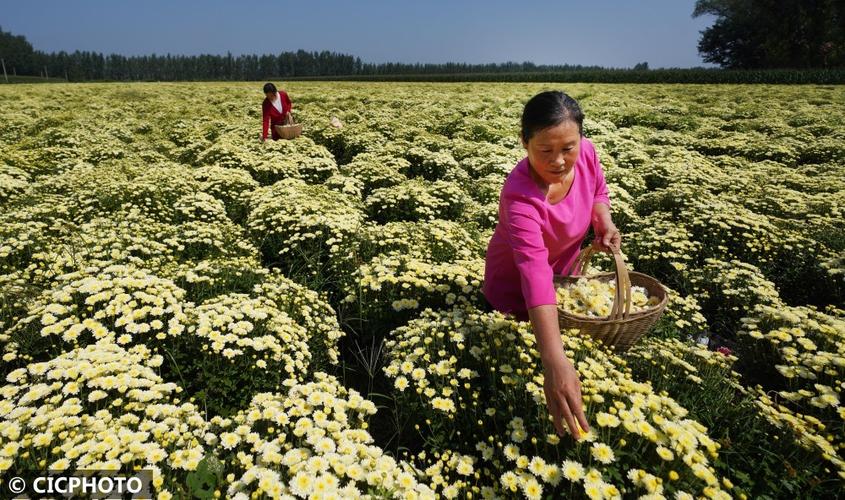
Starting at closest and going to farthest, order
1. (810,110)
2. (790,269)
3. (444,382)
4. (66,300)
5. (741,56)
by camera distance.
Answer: (444,382), (66,300), (790,269), (810,110), (741,56)

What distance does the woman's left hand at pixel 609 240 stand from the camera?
3374 mm

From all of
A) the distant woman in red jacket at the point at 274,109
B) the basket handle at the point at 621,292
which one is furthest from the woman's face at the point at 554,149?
the distant woman in red jacket at the point at 274,109

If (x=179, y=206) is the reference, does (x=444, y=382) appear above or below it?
below

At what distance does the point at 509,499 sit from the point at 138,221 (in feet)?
20.0

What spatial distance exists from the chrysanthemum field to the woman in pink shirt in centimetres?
39

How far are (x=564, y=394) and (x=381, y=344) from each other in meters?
2.31

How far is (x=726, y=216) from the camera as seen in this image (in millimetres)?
6426

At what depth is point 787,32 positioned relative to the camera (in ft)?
183

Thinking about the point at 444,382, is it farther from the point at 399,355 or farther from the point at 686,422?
the point at 686,422

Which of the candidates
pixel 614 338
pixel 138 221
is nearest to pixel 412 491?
pixel 614 338

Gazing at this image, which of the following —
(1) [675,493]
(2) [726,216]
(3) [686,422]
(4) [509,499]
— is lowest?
(4) [509,499]

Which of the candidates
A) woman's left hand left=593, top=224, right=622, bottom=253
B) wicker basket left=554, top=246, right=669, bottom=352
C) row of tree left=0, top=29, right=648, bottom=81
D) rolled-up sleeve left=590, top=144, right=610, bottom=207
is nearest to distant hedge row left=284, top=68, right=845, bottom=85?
rolled-up sleeve left=590, top=144, right=610, bottom=207

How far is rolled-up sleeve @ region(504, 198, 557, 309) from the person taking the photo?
249 centimetres

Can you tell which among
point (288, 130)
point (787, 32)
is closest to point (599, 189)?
point (288, 130)
